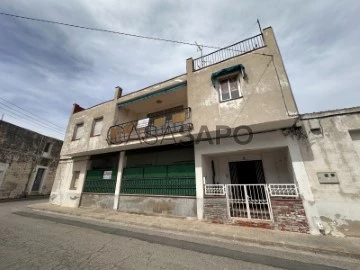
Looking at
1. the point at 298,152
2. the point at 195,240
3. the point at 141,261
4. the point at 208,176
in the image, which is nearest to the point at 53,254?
the point at 141,261

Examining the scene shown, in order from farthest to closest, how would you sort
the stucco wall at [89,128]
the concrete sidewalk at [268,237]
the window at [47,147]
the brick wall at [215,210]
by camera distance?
the window at [47,147]
the stucco wall at [89,128]
the brick wall at [215,210]
the concrete sidewalk at [268,237]

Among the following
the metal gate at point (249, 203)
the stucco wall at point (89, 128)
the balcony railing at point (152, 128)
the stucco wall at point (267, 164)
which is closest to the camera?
the metal gate at point (249, 203)

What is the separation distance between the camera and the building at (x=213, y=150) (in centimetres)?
668

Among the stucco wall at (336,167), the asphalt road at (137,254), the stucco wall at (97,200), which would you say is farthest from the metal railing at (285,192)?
the stucco wall at (97,200)

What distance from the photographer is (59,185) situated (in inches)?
533

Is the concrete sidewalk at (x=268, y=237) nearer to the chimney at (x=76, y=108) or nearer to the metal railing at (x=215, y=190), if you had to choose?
the metal railing at (x=215, y=190)

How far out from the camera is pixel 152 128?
32.3ft

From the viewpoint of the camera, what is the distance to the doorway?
349 inches

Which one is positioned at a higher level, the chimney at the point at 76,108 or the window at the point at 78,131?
the chimney at the point at 76,108

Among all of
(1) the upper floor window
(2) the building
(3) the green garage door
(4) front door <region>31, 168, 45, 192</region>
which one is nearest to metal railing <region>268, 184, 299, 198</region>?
(2) the building

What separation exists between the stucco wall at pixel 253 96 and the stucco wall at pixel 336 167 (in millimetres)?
1405

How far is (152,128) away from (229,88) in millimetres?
4752

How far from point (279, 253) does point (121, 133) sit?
31.6ft

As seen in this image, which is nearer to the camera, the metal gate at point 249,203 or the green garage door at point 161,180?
the metal gate at point 249,203
